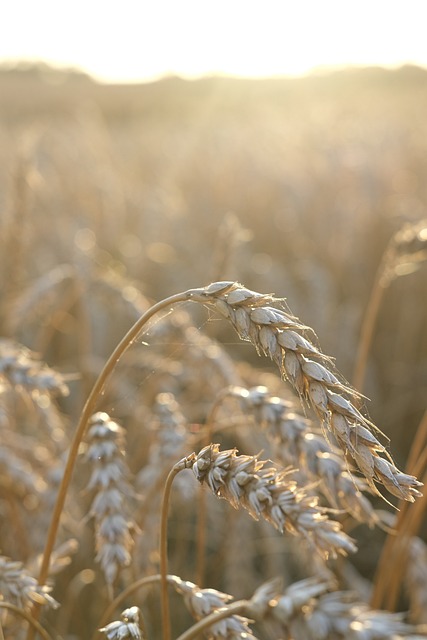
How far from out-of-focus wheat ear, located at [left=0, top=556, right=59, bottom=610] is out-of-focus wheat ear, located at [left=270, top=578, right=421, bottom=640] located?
393mm

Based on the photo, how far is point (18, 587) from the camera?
41.8 inches

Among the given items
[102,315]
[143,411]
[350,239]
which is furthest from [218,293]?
[350,239]

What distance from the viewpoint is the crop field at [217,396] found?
891mm

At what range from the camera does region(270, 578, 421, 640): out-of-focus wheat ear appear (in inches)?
31.4

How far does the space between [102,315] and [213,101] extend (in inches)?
970

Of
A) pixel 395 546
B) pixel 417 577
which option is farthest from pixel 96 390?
pixel 417 577

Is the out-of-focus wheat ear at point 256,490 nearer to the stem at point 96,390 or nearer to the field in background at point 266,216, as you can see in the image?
the stem at point 96,390

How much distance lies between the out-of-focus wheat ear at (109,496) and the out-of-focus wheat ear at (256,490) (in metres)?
0.37

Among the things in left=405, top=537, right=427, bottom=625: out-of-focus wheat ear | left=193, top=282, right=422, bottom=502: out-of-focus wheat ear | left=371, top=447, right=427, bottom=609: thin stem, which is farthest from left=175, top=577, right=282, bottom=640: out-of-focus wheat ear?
left=405, top=537, right=427, bottom=625: out-of-focus wheat ear

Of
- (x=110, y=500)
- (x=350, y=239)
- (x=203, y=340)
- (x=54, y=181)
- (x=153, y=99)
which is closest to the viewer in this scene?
(x=110, y=500)

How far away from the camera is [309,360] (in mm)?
837

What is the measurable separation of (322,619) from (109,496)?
53 centimetres

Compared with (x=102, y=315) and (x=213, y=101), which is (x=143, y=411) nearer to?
(x=102, y=315)

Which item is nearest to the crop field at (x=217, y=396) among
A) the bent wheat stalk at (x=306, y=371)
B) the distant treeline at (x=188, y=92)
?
the bent wheat stalk at (x=306, y=371)
